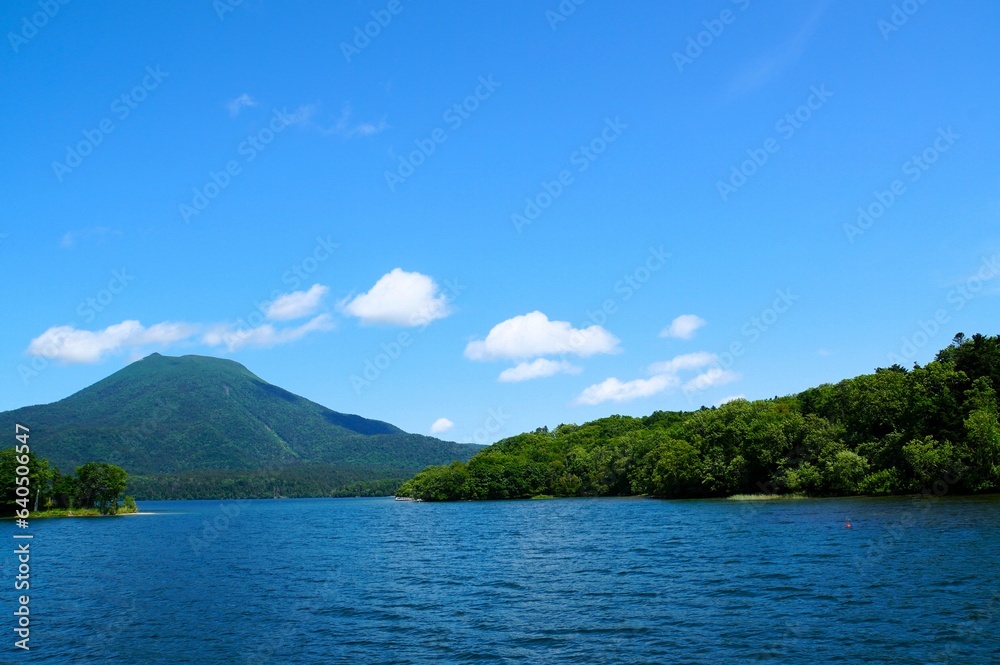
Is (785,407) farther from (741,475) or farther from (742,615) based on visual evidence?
(742,615)

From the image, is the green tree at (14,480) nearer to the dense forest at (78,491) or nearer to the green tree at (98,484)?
the dense forest at (78,491)

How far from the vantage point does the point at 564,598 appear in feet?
131

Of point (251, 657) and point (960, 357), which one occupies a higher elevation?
point (960, 357)

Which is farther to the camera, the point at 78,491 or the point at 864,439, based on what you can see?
the point at 78,491

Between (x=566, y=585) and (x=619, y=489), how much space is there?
149182 millimetres

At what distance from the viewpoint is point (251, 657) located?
2977 cm

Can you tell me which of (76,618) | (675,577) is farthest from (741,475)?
(76,618)

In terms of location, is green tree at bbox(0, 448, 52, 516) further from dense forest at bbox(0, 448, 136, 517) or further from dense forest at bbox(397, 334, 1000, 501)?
dense forest at bbox(397, 334, 1000, 501)

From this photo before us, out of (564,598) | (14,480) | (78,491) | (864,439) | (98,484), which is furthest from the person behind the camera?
(78,491)

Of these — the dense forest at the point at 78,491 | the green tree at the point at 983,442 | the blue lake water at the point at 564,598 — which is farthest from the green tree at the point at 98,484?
the green tree at the point at 983,442

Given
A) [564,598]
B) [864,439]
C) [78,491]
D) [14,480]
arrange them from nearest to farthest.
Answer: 1. [564,598]
2. [864,439]
3. [14,480]
4. [78,491]

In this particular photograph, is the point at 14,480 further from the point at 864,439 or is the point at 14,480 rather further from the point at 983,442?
the point at 983,442

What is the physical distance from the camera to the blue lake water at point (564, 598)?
94.8 feet

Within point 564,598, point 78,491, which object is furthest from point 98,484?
point 564,598
